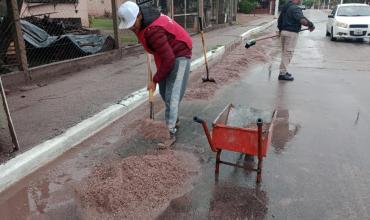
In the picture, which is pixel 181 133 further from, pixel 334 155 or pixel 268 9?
pixel 268 9

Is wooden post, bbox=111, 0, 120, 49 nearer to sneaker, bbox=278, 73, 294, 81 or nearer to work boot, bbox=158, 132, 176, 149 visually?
sneaker, bbox=278, 73, 294, 81

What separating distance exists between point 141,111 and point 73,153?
1886 mm

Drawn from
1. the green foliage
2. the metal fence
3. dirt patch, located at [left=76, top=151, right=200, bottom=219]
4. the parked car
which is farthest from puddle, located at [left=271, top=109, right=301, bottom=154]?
the green foliage

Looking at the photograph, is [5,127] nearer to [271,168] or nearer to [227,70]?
[271,168]

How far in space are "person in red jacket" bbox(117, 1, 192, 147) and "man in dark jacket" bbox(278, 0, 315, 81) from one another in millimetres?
4432

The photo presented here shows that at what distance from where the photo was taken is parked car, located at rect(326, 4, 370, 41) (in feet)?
49.7

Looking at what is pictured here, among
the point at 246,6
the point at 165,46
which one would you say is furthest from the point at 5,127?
the point at 246,6

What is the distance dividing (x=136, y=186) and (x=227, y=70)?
623 centimetres

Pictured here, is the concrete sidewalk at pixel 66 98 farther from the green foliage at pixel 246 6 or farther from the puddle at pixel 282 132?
the green foliage at pixel 246 6

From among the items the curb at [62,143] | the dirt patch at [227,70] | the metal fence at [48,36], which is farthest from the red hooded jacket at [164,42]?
the dirt patch at [227,70]

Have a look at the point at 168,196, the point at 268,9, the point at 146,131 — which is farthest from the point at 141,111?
the point at 268,9

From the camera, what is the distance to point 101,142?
4973 mm

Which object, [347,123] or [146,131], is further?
[347,123]

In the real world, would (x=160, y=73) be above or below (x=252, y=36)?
above
